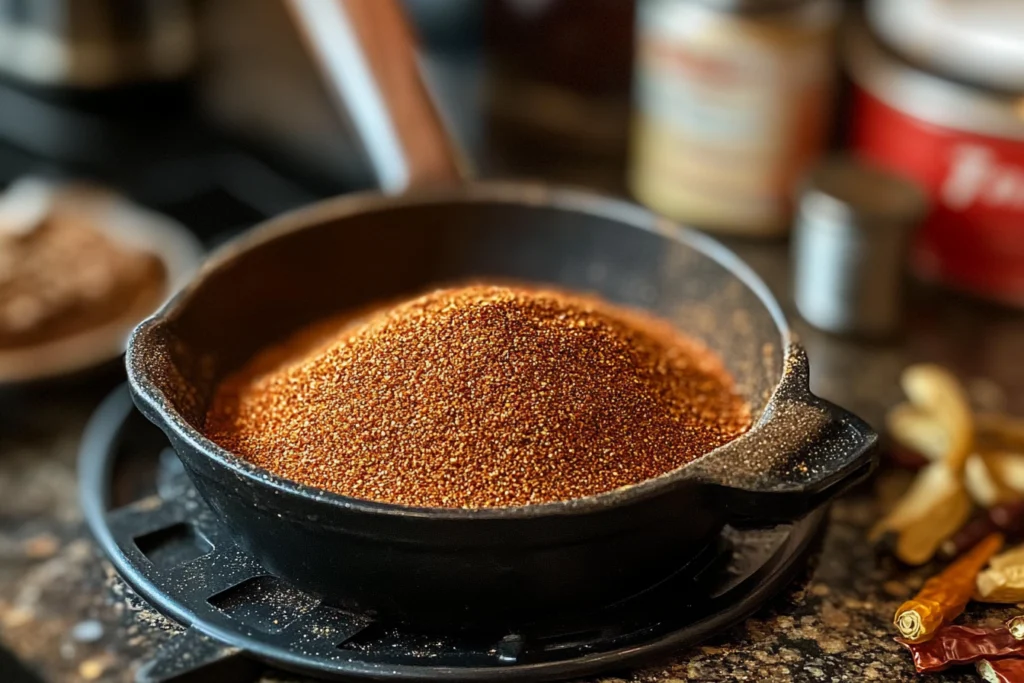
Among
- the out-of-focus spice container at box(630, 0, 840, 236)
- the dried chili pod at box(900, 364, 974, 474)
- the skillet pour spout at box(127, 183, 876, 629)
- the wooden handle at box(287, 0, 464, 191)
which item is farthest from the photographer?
the out-of-focus spice container at box(630, 0, 840, 236)

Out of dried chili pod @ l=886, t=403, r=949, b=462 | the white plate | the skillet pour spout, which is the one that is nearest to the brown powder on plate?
the white plate

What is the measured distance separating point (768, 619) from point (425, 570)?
20 cm

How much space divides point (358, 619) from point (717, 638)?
0.18 meters

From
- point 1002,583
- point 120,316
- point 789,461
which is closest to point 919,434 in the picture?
point 1002,583

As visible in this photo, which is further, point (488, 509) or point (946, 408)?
point (946, 408)

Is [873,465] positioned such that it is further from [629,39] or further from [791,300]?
[629,39]

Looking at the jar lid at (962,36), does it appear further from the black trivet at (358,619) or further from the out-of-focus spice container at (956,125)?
the black trivet at (358,619)

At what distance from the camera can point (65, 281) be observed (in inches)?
34.1

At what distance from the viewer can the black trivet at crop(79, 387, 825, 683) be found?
53 cm

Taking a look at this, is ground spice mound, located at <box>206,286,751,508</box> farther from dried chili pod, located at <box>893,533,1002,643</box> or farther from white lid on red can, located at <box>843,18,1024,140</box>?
white lid on red can, located at <box>843,18,1024,140</box>

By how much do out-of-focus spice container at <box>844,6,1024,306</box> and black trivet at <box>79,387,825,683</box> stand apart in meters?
0.44

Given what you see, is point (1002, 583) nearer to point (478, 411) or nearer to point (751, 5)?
point (478, 411)

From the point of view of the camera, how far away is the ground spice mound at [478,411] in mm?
539

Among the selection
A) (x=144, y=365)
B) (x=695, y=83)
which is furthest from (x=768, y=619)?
(x=695, y=83)
